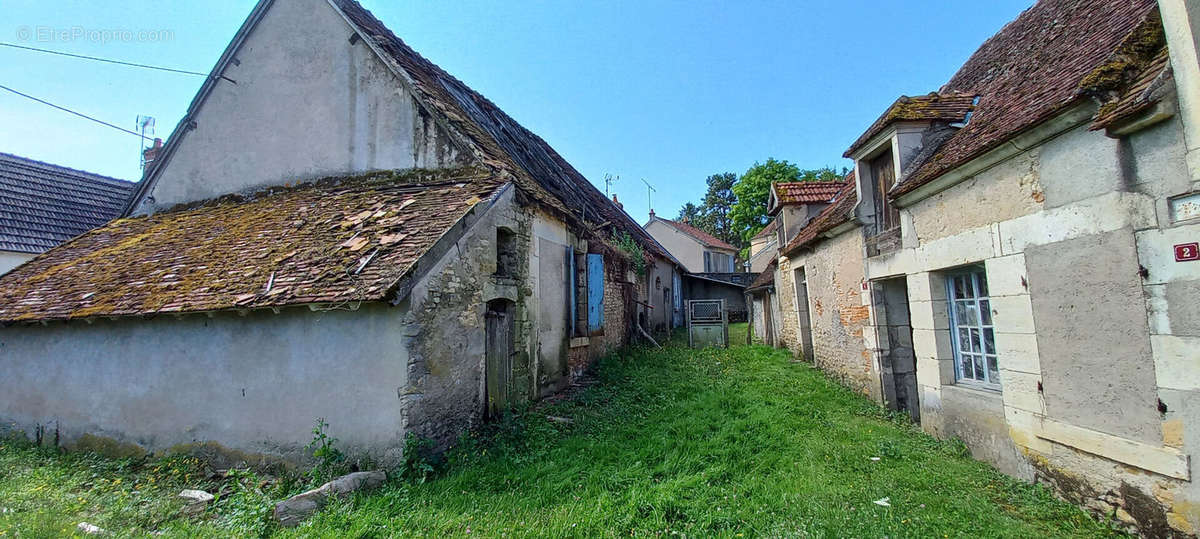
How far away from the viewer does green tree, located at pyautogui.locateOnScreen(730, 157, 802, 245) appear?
34.6 m

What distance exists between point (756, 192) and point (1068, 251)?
32.6 meters

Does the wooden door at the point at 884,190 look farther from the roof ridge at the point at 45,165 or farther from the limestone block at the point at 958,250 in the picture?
the roof ridge at the point at 45,165

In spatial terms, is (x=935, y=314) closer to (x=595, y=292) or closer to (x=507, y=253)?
(x=507, y=253)

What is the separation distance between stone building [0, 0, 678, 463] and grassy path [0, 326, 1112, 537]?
721mm

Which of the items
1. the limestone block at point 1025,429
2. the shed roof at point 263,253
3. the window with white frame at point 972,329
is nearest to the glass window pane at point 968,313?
the window with white frame at point 972,329

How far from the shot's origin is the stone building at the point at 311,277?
18.6 feet

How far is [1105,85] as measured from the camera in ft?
11.9

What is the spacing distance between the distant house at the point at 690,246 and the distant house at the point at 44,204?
90.5ft

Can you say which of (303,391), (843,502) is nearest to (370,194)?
(303,391)

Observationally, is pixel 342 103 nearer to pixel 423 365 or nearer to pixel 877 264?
pixel 423 365

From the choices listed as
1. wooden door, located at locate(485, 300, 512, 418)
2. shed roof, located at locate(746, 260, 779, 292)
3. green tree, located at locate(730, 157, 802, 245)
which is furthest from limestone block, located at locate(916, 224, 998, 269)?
green tree, located at locate(730, 157, 802, 245)

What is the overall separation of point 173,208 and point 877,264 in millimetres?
13396

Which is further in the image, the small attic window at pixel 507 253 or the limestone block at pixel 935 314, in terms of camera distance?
the small attic window at pixel 507 253

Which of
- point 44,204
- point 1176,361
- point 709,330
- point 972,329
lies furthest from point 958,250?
point 44,204
